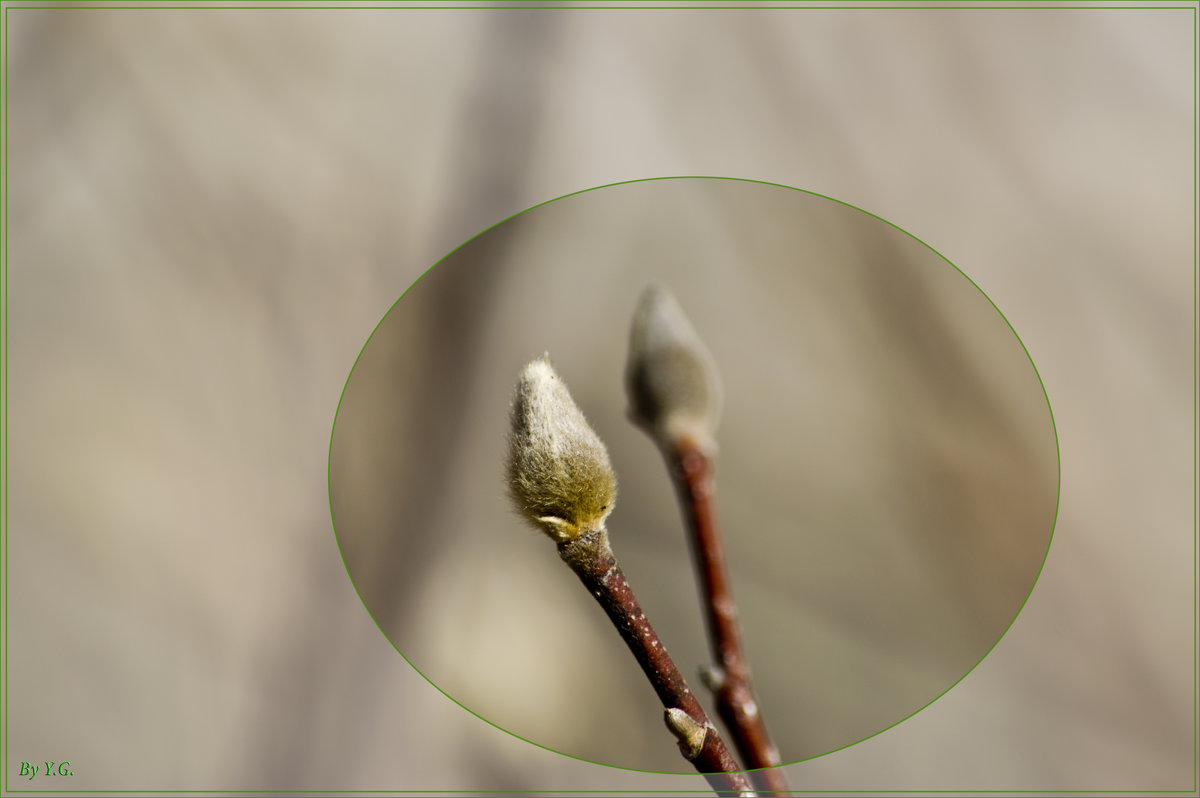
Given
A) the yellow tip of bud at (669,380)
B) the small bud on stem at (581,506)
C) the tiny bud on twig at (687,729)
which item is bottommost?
the tiny bud on twig at (687,729)

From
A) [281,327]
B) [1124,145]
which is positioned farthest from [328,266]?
[1124,145]

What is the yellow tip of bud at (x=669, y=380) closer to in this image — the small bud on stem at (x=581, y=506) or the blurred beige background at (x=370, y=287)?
the small bud on stem at (x=581, y=506)

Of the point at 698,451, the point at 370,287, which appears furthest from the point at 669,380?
the point at 370,287

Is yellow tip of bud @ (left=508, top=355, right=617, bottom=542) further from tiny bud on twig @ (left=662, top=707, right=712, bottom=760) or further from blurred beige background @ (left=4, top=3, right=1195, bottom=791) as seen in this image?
blurred beige background @ (left=4, top=3, right=1195, bottom=791)

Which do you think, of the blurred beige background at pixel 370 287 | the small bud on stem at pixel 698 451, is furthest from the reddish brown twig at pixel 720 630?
the blurred beige background at pixel 370 287

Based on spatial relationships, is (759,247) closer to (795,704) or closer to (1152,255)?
(795,704)

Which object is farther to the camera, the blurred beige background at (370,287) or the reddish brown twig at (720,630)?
the blurred beige background at (370,287)

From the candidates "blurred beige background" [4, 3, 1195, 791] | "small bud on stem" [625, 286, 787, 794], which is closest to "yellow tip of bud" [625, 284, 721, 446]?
"small bud on stem" [625, 286, 787, 794]

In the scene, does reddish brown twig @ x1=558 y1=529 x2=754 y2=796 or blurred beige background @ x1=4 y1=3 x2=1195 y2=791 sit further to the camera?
blurred beige background @ x1=4 y1=3 x2=1195 y2=791
